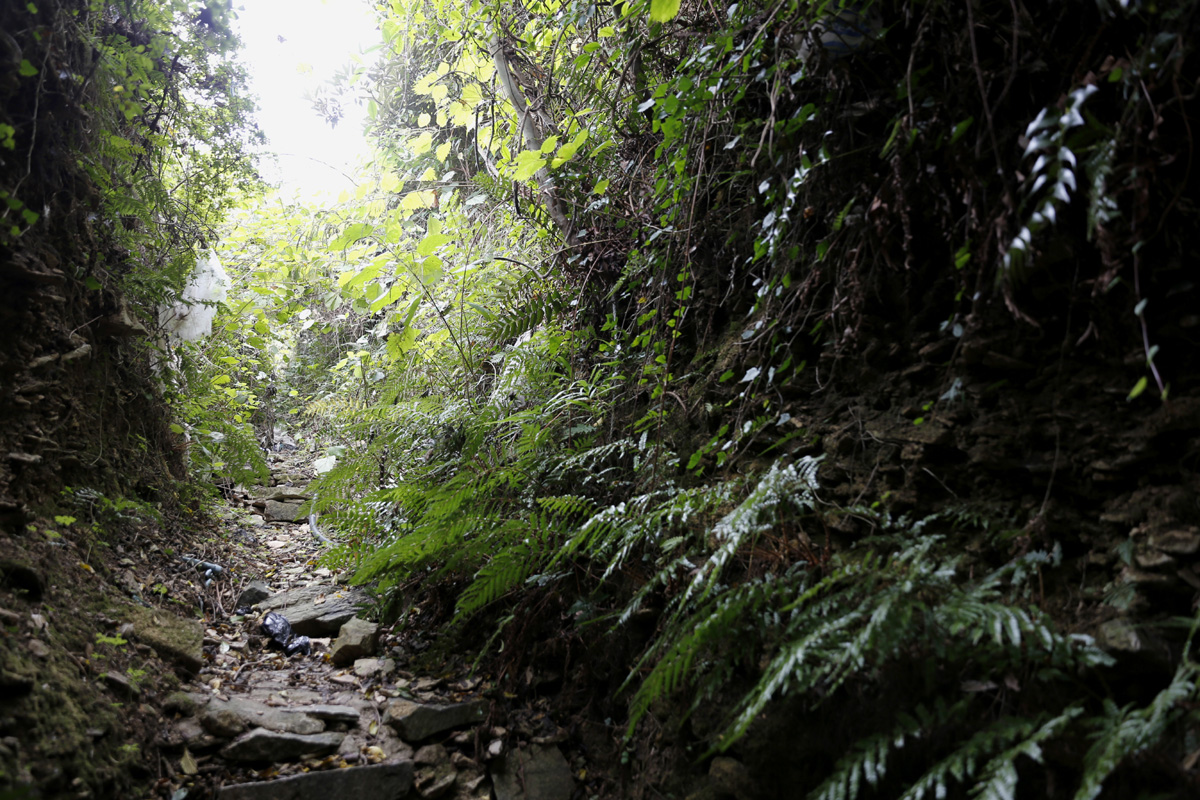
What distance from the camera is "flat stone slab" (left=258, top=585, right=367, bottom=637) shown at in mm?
3000

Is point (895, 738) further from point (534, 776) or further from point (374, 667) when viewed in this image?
point (374, 667)

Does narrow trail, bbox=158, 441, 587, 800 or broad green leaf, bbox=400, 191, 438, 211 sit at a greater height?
broad green leaf, bbox=400, 191, 438, 211

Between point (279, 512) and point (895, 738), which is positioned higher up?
point (279, 512)

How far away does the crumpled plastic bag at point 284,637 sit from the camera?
111 inches

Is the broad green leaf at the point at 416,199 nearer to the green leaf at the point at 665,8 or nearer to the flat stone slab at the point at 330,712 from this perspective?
the green leaf at the point at 665,8

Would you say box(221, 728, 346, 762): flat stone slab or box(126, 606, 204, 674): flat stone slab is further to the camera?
box(126, 606, 204, 674): flat stone slab

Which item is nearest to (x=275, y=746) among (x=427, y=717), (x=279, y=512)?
(x=427, y=717)

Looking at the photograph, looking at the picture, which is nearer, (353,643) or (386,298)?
(353,643)

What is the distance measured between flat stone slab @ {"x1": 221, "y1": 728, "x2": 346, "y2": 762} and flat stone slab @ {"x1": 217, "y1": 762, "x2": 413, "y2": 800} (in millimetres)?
141

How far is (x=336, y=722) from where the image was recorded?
2.20 m

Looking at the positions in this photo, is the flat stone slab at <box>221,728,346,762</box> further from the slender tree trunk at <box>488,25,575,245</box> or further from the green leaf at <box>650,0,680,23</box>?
the green leaf at <box>650,0,680,23</box>

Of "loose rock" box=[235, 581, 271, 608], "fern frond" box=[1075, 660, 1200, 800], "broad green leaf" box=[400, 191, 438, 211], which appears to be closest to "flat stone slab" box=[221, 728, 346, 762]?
"loose rock" box=[235, 581, 271, 608]

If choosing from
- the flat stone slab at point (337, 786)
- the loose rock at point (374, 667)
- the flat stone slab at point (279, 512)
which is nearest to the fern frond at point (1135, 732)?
the flat stone slab at point (337, 786)

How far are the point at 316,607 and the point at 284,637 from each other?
291 mm
